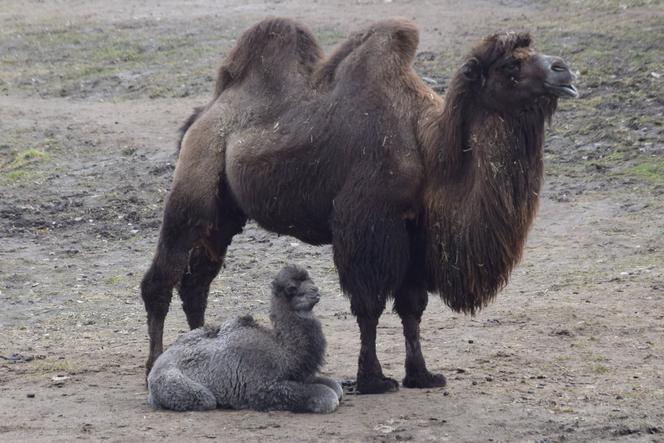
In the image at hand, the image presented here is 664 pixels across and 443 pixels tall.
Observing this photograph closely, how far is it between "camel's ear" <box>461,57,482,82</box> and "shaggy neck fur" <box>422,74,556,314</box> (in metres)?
0.03

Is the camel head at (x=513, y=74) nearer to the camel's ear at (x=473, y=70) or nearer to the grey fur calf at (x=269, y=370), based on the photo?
the camel's ear at (x=473, y=70)

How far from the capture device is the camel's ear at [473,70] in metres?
7.68

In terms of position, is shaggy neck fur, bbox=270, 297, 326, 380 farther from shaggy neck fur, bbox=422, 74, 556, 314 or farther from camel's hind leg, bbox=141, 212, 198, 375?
camel's hind leg, bbox=141, 212, 198, 375

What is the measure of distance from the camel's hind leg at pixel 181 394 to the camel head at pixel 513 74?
2295mm

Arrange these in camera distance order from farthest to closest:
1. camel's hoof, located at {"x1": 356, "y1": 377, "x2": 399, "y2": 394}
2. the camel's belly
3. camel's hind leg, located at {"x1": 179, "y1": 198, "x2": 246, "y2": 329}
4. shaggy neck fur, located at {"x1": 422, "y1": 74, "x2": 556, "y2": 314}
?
camel's hind leg, located at {"x1": 179, "y1": 198, "x2": 246, "y2": 329} → the camel's belly → camel's hoof, located at {"x1": 356, "y1": 377, "x2": 399, "y2": 394} → shaggy neck fur, located at {"x1": 422, "y1": 74, "x2": 556, "y2": 314}

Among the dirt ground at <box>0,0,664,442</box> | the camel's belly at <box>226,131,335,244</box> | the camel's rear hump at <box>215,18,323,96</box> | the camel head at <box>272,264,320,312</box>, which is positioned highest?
the camel's rear hump at <box>215,18,323,96</box>

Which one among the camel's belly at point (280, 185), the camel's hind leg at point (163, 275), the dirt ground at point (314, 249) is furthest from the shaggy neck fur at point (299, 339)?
the camel's hind leg at point (163, 275)

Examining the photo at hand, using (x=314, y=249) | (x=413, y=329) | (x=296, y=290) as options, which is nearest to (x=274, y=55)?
(x=296, y=290)

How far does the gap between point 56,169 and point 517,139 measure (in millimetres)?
8454

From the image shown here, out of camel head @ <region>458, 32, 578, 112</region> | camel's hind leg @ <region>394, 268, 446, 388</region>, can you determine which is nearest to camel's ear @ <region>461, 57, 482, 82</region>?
camel head @ <region>458, 32, 578, 112</region>

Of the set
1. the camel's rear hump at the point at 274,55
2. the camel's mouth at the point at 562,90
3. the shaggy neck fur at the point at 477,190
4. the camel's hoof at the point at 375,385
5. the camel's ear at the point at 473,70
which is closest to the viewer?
the camel's mouth at the point at 562,90

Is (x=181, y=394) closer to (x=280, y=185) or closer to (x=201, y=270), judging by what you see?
(x=280, y=185)

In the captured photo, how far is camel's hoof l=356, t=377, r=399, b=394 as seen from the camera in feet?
26.3

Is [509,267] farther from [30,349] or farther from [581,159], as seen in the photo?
[581,159]
